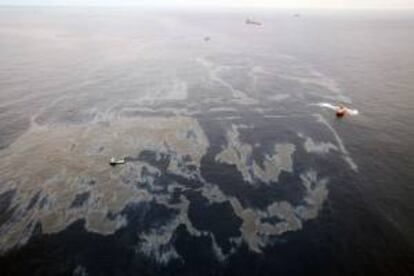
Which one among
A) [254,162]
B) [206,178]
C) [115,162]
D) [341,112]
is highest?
[254,162]

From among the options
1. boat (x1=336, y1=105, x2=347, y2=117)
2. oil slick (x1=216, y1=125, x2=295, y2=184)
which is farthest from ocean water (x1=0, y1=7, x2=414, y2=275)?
boat (x1=336, y1=105, x2=347, y2=117)

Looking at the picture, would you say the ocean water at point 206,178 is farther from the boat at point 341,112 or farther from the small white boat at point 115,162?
the boat at point 341,112

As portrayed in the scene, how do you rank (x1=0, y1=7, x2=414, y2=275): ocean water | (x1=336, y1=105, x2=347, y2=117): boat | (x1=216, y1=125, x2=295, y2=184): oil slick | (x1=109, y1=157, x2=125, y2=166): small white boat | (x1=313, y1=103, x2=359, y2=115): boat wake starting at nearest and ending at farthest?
(x1=0, y1=7, x2=414, y2=275): ocean water, (x1=216, y1=125, x2=295, y2=184): oil slick, (x1=109, y1=157, x2=125, y2=166): small white boat, (x1=336, y1=105, x2=347, y2=117): boat, (x1=313, y1=103, x2=359, y2=115): boat wake

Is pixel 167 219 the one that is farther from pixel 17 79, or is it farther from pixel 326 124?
pixel 17 79

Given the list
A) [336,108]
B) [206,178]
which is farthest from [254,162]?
[336,108]

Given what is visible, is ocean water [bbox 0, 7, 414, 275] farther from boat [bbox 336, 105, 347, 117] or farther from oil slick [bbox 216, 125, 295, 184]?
boat [bbox 336, 105, 347, 117]

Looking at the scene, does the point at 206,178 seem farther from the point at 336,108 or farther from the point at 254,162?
the point at 336,108

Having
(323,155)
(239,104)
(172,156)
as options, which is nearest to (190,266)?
(172,156)

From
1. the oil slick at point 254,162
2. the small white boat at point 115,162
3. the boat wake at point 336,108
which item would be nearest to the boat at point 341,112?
the boat wake at point 336,108
